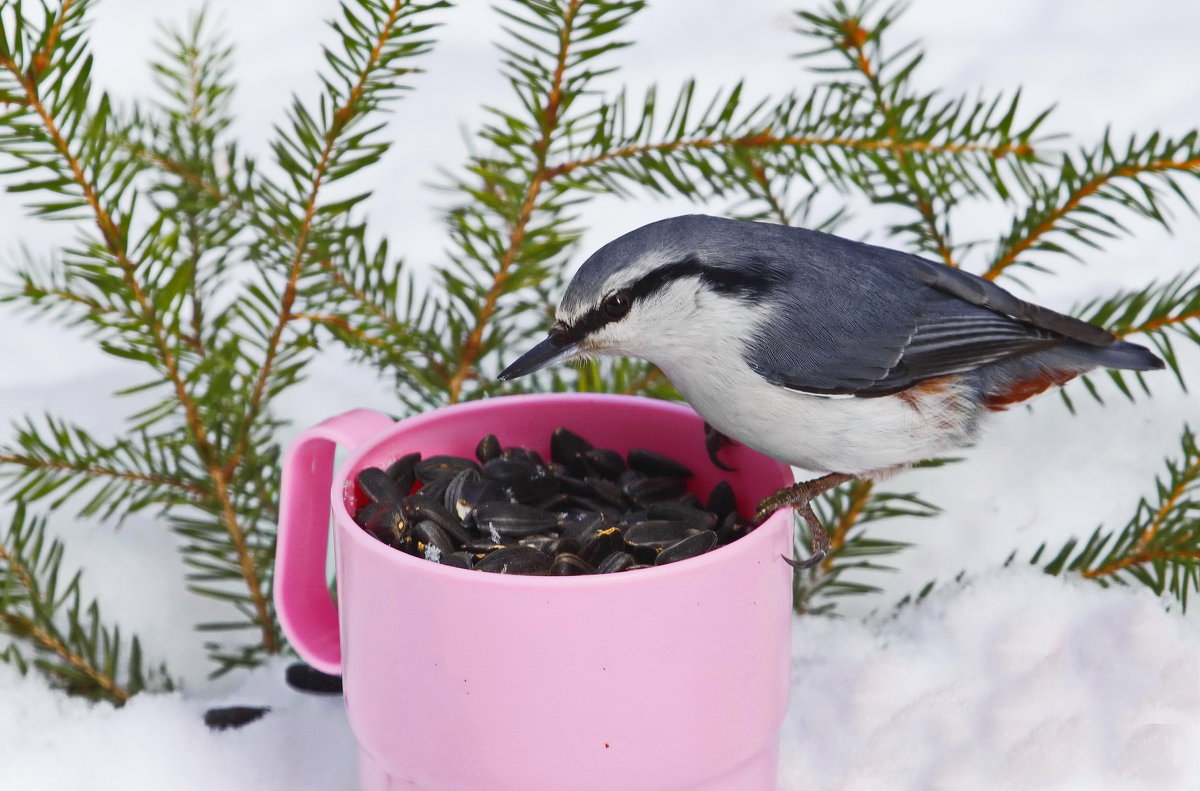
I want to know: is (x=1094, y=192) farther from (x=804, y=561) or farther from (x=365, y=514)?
(x=365, y=514)

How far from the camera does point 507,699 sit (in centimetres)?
65

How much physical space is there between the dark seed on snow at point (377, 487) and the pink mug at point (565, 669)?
0.03ft

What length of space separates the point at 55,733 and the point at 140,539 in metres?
0.25

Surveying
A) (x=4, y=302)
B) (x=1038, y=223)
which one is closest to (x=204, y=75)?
(x=4, y=302)

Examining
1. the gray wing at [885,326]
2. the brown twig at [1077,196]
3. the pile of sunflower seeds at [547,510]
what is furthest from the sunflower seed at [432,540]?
the brown twig at [1077,196]

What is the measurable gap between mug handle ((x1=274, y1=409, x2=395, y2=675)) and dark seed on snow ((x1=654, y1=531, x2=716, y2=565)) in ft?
0.68

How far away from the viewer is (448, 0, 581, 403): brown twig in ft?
2.67

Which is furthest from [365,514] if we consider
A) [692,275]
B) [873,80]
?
[873,80]

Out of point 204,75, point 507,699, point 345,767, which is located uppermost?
point 204,75

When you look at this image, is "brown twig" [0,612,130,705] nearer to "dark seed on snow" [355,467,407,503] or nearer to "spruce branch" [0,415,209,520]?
"spruce branch" [0,415,209,520]

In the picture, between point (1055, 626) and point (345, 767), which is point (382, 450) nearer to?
point (345, 767)

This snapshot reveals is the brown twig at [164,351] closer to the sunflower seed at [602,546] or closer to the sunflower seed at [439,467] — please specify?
the sunflower seed at [439,467]

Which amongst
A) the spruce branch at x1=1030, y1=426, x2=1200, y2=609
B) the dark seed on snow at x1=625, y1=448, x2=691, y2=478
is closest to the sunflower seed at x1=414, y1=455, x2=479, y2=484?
the dark seed on snow at x1=625, y1=448, x2=691, y2=478

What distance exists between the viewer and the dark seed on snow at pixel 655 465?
817mm
